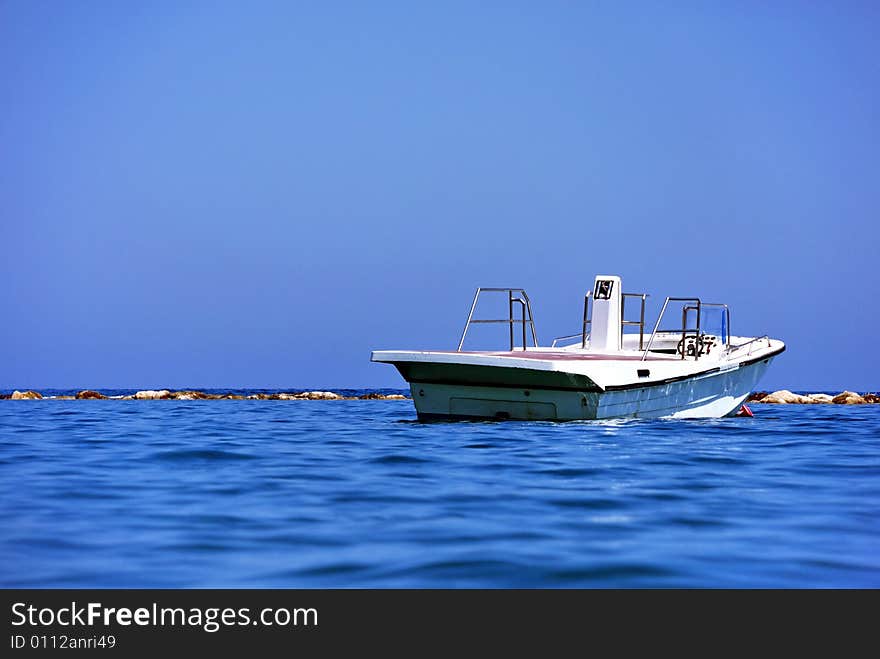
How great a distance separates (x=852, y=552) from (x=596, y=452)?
6350 mm

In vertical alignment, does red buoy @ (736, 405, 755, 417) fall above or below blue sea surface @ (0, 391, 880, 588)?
above

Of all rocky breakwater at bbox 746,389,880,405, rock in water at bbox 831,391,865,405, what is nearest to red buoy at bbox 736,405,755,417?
rocky breakwater at bbox 746,389,880,405

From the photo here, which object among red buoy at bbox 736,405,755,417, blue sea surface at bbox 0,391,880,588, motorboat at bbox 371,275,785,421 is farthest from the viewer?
red buoy at bbox 736,405,755,417

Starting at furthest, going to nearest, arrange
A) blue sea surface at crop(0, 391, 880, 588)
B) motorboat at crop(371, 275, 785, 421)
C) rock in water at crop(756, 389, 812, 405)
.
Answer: rock in water at crop(756, 389, 812, 405)
motorboat at crop(371, 275, 785, 421)
blue sea surface at crop(0, 391, 880, 588)

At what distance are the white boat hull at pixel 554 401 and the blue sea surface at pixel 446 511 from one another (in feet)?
4.72

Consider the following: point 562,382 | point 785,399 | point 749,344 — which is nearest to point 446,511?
point 562,382

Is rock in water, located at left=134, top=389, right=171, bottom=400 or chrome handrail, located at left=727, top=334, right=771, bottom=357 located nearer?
chrome handrail, located at left=727, top=334, right=771, bottom=357

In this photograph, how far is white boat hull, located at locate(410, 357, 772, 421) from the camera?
57.7 feet

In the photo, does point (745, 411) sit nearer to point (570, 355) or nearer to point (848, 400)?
point (570, 355)

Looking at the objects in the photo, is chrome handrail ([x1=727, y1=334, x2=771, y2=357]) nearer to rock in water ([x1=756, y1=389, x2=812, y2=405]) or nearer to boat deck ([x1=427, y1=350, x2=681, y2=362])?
boat deck ([x1=427, y1=350, x2=681, y2=362])

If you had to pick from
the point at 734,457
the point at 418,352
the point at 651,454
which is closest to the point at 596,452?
the point at 651,454

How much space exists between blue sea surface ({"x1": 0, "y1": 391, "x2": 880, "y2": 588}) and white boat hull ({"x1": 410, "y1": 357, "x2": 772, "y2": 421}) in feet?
4.72

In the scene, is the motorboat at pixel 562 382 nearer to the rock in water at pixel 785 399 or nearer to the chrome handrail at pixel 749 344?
the chrome handrail at pixel 749 344

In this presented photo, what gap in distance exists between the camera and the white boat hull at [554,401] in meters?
17.6
